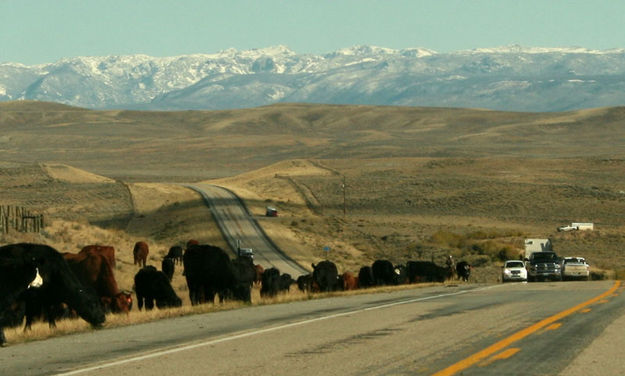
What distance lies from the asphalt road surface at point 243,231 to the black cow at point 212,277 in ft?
93.7

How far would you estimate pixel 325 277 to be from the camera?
3972 centimetres

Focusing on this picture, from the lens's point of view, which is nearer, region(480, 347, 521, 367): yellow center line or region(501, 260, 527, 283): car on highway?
region(480, 347, 521, 367): yellow center line

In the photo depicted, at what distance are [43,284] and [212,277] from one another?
9.72 meters

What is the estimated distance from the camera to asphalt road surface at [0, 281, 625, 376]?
43.6 ft

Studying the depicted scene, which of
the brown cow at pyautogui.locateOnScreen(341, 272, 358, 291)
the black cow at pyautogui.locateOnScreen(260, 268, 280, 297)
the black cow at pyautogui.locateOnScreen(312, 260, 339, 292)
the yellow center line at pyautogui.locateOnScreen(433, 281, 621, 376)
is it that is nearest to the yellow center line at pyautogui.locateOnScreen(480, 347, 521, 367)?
the yellow center line at pyautogui.locateOnScreen(433, 281, 621, 376)

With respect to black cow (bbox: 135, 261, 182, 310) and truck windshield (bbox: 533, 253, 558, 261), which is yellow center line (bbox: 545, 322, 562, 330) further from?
truck windshield (bbox: 533, 253, 558, 261)

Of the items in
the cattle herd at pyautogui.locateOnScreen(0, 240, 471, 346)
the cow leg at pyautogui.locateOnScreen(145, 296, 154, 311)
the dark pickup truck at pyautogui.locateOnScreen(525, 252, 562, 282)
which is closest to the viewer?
the cattle herd at pyautogui.locateOnScreen(0, 240, 471, 346)

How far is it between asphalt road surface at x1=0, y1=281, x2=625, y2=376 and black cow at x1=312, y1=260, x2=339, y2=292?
1603 centimetres

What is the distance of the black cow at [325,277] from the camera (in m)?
39.4

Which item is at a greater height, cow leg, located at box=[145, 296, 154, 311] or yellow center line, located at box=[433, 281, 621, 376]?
cow leg, located at box=[145, 296, 154, 311]

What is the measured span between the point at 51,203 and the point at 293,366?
98.2 metres

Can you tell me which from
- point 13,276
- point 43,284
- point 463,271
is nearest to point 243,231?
point 463,271

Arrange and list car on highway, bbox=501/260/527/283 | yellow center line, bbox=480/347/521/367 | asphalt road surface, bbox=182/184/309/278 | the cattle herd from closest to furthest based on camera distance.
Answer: yellow center line, bbox=480/347/521/367 → the cattle herd → car on highway, bbox=501/260/527/283 → asphalt road surface, bbox=182/184/309/278

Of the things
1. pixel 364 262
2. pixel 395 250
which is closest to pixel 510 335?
pixel 364 262
